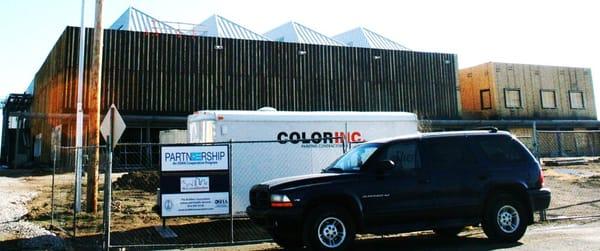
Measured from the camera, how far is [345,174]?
8.41 m

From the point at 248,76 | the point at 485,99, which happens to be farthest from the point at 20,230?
the point at 485,99

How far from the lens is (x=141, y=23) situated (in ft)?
126

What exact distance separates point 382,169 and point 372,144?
89 cm

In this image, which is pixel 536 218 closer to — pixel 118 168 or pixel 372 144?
pixel 372 144

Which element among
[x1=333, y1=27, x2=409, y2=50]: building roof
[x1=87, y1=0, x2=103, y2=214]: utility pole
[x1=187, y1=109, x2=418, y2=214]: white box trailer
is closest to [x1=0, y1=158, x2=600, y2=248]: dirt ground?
[x1=87, y1=0, x2=103, y2=214]: utility pole

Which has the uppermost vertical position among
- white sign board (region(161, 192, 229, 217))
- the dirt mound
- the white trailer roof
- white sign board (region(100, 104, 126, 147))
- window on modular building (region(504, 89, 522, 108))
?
window on modular building (region(504, 89, 522, 108))

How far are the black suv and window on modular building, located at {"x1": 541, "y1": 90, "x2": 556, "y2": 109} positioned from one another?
39.2 m

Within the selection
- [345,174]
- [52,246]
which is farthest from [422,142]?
[52,246]

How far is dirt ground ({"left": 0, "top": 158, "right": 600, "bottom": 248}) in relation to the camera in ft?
35.6

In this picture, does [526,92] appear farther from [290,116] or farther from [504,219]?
[504,219]

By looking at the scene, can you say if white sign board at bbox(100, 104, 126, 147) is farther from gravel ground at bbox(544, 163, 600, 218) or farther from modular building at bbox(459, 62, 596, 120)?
modular building at bbox(459, 62, 596, 120)

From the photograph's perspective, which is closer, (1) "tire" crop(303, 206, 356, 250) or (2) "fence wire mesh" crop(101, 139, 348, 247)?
(1) "tire" crop(303, 206, 356, 250)

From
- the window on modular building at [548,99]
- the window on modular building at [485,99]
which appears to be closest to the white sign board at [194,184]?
the window on modular building at [485,99]

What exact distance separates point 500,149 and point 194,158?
5714mm
